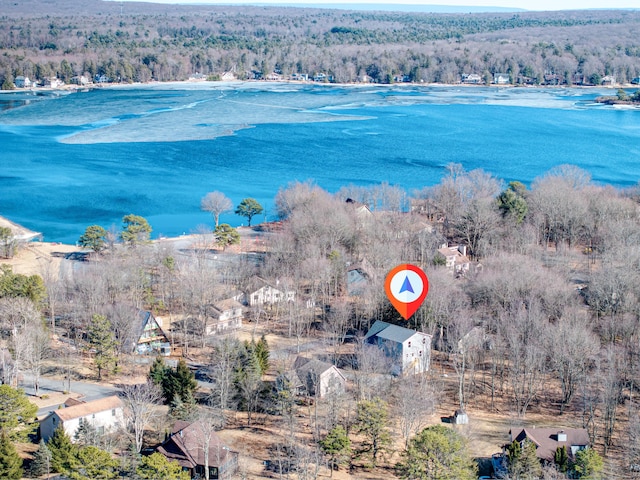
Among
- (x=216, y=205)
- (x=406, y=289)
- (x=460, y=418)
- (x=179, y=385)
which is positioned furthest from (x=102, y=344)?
(x=216, y=205)

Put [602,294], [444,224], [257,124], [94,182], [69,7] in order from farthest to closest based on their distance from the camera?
[69,7] < [257,124] < [94,182] < [444,224] < [602,294]

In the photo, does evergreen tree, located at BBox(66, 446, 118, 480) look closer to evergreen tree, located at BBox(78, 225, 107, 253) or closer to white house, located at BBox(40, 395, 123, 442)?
white house, located at BBox(40, 395, 123, 442)

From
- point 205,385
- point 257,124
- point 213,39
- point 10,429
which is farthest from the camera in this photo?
point 213,39

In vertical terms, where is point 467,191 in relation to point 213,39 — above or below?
below

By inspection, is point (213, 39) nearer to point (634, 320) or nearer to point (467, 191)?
point (467, 191)

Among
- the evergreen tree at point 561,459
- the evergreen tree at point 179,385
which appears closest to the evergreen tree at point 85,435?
the evergreen tree at point 179,385

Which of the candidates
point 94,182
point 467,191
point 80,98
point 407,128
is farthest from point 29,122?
point 467,191
